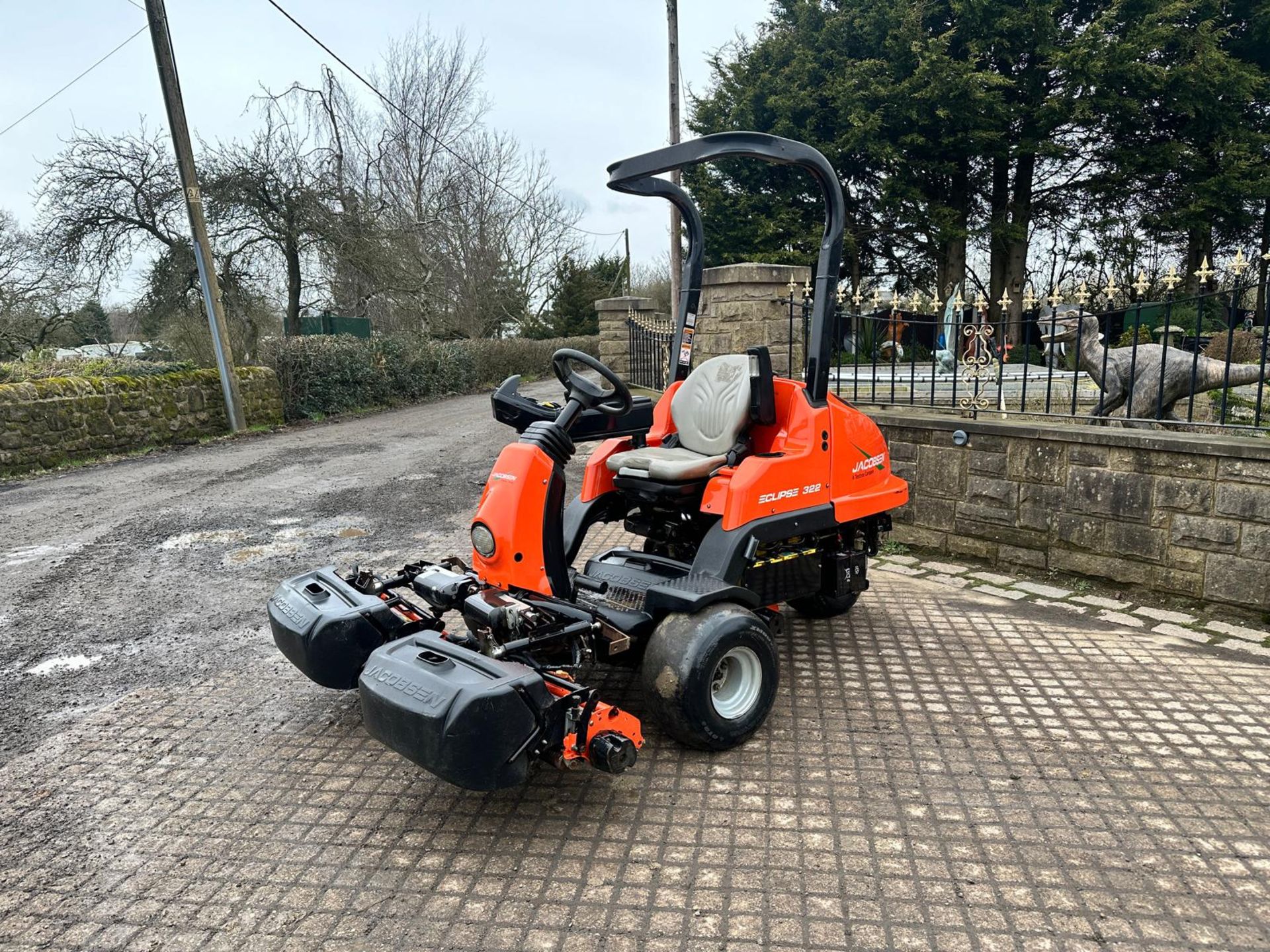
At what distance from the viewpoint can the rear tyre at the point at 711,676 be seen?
10.3ft

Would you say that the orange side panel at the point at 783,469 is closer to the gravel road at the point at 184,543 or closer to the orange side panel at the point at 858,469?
the orange side panel at the point at 858,469

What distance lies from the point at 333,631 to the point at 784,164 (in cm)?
296

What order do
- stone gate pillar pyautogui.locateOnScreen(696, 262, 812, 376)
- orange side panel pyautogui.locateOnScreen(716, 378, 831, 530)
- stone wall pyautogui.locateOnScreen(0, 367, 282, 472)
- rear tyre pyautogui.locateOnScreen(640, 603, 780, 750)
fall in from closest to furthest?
rear tyre pyautogui.locateOnScreen(640, 603, 780, 750) → orange side panel pyautogui.locateOnScreen(716, 378, 831, 530) → stone gate pillar pyautogui.locateOnScreen(696, 262, 812, 376) → stone wall pyautogui.locateOnScreen(0, 367, 282, 472)

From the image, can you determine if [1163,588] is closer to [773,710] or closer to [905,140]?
[773,710]

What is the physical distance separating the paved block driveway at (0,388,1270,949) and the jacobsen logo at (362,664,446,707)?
0.56 meters

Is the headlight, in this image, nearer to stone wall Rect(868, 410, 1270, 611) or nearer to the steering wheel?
the steering wheel

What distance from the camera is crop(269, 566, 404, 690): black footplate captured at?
3.33m

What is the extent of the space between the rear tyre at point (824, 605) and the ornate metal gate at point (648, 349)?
6258 millimetres

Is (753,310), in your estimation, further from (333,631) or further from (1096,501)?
(333,631)

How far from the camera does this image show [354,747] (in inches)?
135

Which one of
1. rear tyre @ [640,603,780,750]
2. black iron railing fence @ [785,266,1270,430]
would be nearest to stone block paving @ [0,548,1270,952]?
rear tyre @ [640,603,780,750]

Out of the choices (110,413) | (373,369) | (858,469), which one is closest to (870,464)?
(858,469)

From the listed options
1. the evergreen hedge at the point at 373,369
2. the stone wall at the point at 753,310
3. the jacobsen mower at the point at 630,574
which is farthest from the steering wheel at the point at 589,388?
the evergreen hedge at the point at 373,369

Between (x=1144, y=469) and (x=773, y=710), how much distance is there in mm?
2967
